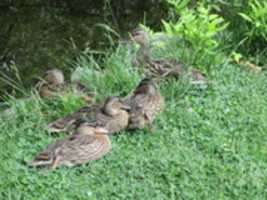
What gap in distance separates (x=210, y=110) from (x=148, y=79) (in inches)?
27.0

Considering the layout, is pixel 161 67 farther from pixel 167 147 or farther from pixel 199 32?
pixel 167 147

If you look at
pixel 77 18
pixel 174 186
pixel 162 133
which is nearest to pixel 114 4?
pixel 77 18

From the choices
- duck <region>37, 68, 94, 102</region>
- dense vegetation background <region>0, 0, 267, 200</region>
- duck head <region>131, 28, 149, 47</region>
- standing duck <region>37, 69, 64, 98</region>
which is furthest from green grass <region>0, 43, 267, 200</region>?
duck head <region>131, 28, 149, 47</region>

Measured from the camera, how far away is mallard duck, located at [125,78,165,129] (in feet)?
22.2

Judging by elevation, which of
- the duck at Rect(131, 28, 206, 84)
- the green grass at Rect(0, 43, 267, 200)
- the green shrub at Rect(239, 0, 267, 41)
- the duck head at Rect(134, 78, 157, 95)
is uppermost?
the green shrub at Rect(239, 0, 267, 41)

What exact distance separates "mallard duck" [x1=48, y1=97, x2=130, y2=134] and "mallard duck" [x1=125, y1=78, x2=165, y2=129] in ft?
0.28

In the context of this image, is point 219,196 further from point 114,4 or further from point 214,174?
point 114,4

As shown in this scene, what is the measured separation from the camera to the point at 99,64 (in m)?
8.45

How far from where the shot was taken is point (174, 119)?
708 cm

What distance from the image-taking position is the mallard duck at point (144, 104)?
678cm

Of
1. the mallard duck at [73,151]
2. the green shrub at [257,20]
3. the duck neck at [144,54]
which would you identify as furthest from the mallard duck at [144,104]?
the green shrub at [257,20]

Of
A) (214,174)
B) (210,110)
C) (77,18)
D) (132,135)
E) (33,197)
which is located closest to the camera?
(33,197)

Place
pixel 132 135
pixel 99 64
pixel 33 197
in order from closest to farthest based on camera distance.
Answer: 1. pixel 33 197
2. pixel 132 135
3. pixel 99 64

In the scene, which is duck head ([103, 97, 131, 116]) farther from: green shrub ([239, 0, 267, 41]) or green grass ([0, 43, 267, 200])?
green shrub ([239, 0, 267, 41])
